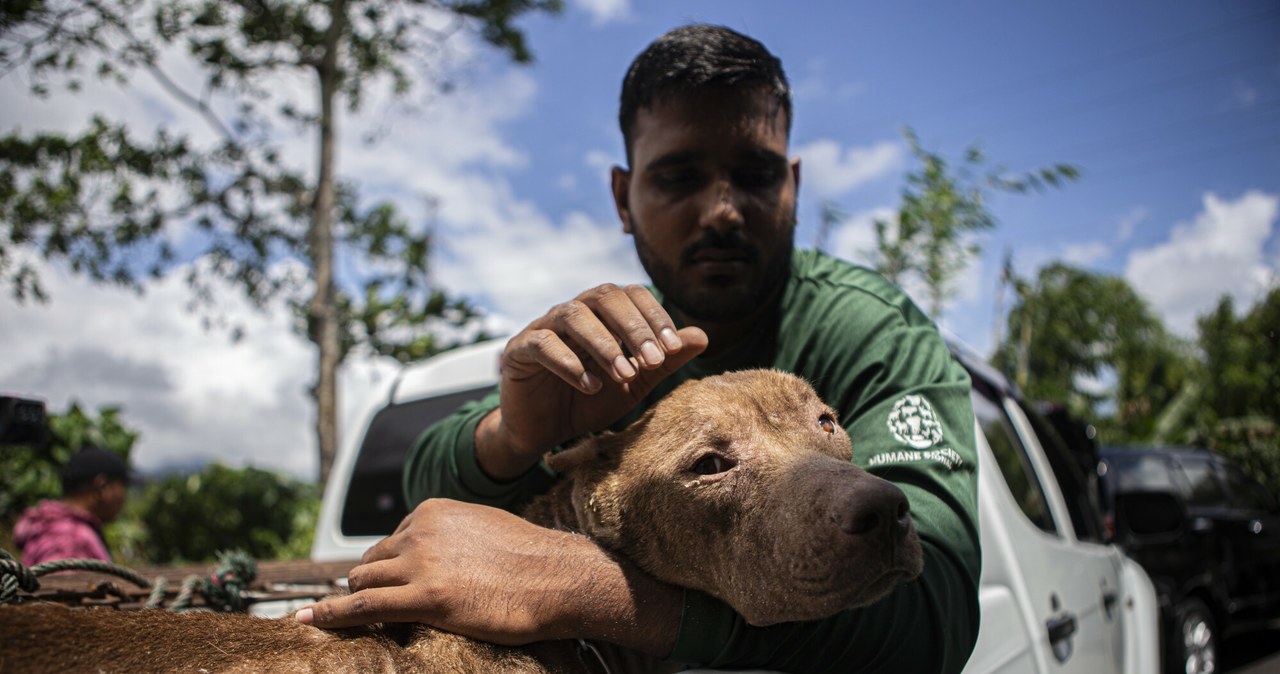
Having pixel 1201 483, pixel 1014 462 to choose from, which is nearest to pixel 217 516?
pixel 1014 462

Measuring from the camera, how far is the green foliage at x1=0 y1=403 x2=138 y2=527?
1155 cm

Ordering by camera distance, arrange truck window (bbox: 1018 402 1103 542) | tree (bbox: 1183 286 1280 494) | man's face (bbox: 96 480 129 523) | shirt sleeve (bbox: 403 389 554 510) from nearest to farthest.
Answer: shirt sleeve (bbox: 403 389 554 510) → truck window (bbox: 1018 402 1103 542) → tree (bbox: 1183 286 1280 494) → man's face (bbox: 96 480 129 523)

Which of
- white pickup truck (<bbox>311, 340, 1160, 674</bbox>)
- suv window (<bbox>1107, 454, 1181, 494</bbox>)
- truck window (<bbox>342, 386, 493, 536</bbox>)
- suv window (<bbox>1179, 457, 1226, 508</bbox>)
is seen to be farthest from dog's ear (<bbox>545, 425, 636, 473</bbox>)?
suv window (<bbox>1179, 457, 1226, 508</bbox>)

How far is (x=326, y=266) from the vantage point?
42.3 feet

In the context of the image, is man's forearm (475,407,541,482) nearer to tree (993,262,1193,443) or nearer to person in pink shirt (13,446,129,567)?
person in pink shirt (13,446,129,567)

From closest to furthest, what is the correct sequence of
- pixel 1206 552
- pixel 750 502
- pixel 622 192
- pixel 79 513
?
pixel 750 502 < pixel 622 192 < pixel 79 513 < pixel 1206 552

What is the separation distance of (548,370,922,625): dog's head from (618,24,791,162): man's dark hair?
98 centimetres

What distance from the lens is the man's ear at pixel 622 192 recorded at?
9.78 feet

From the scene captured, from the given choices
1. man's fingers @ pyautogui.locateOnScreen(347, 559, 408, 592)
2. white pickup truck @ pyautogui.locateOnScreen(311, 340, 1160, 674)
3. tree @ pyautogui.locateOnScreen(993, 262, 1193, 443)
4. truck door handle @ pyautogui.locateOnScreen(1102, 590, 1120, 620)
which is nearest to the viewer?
man's fingers @ pyautogui.locateOnScreen(347, 559, 408, 592)

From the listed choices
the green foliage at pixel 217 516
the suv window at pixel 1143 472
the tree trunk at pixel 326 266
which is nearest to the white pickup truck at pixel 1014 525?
the suv window at pixel 1143 472

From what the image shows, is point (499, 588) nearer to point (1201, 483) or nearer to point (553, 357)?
point (553, 357)

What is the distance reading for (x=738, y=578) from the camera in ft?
5.76

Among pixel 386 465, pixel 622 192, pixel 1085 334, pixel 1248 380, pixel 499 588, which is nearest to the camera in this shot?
pixel 499 588

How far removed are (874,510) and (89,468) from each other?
241 inches
